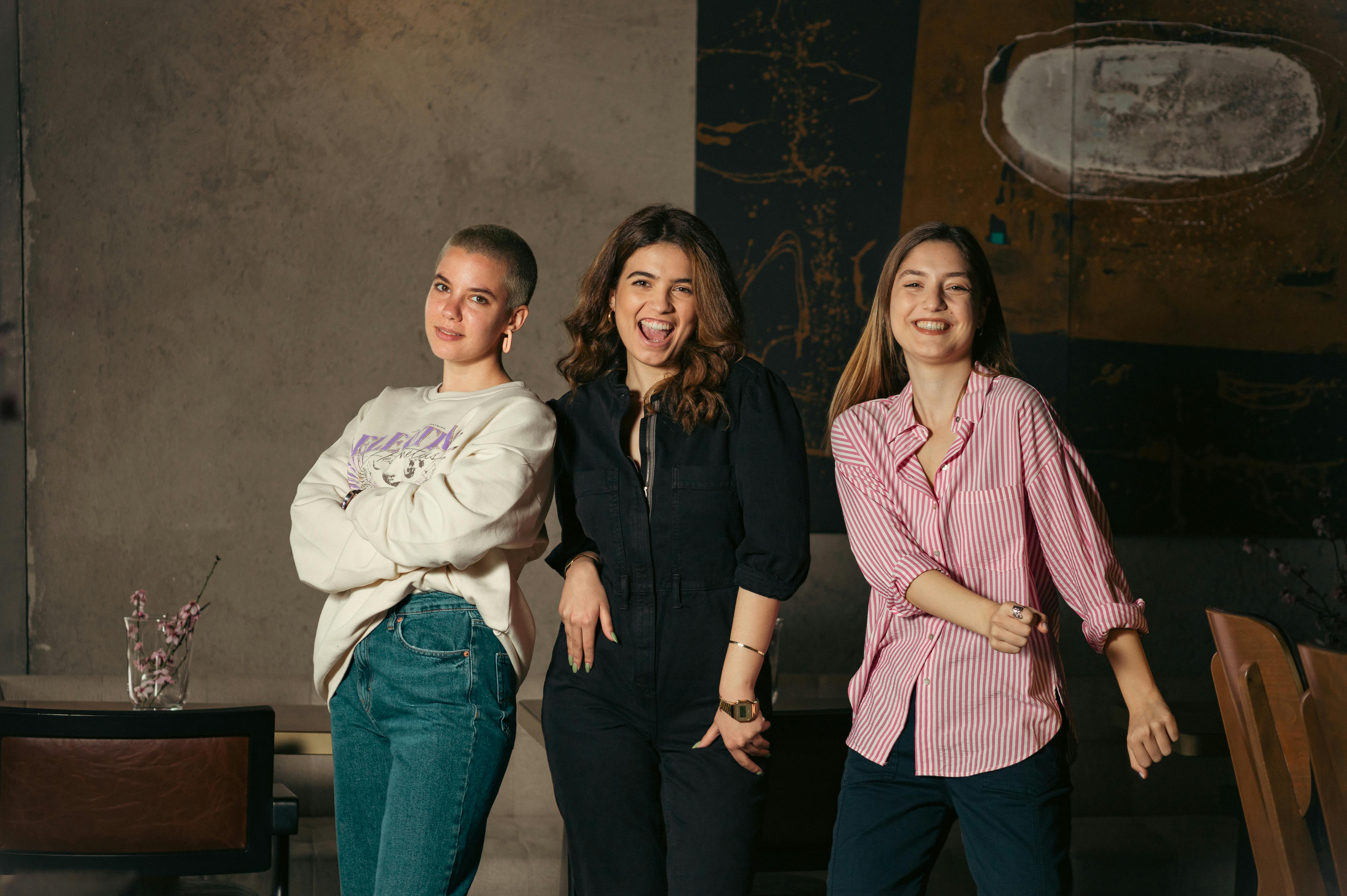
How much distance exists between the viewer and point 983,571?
164cm

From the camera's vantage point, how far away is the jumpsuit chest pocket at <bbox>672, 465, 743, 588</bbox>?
166cm

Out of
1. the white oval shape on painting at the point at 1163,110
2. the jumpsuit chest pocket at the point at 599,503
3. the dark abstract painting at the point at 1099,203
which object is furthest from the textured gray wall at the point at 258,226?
the jumpsuit chest pocket at the point at 599,503

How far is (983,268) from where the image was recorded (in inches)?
70.6

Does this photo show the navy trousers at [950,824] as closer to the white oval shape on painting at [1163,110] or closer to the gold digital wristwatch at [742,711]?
the gold digital wristwatch at [742,711]

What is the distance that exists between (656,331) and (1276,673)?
1198 millimetres

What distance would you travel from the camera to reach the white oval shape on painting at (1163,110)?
13.5 feet

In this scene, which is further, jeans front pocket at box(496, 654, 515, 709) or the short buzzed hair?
the short buzzed hair

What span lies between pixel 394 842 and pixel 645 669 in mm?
447

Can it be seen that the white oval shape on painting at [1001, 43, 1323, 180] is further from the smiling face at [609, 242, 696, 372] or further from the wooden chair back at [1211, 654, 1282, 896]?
the smiling face at [609, 242, 696, 372]

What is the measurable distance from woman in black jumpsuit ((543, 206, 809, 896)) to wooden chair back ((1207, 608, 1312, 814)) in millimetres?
814

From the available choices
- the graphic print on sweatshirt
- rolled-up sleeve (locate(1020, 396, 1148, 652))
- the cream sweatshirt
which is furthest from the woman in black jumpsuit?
rolled-up sleeve (locate(1020, 396, 1148, 652))

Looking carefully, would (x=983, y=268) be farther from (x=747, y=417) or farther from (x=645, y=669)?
(x=645, y=669)

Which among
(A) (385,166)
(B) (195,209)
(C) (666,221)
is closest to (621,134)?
(A) (385,166)

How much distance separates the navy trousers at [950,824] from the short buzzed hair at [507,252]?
942mm
